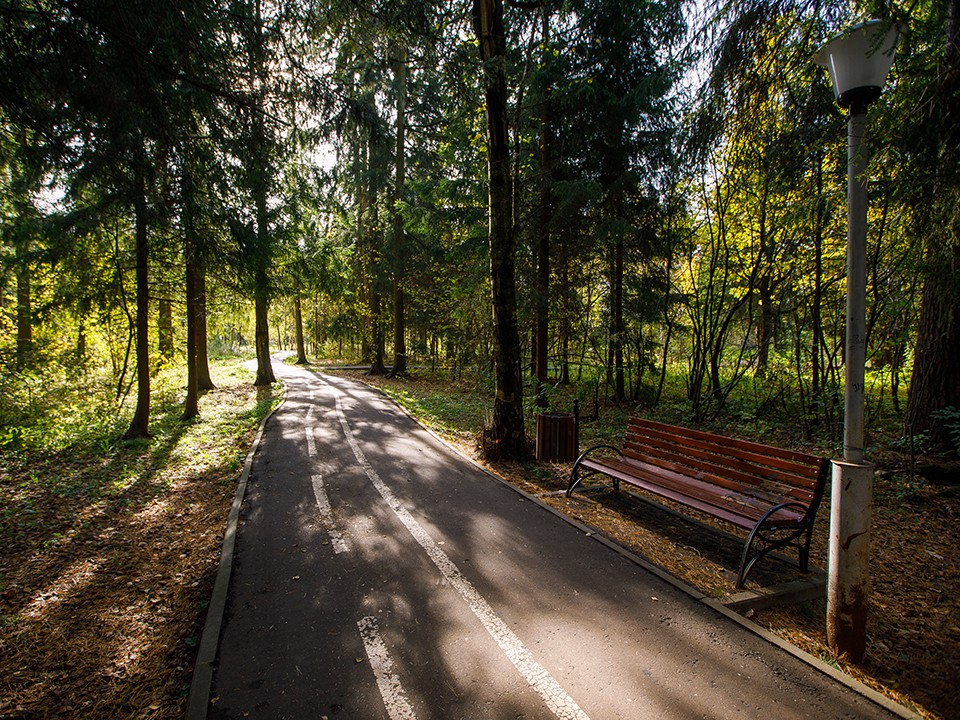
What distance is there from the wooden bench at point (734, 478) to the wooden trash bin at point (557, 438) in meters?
1.54

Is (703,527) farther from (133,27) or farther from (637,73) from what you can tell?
(637,73)

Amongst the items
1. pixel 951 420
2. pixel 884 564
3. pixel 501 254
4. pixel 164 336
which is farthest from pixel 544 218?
pixel 164 336

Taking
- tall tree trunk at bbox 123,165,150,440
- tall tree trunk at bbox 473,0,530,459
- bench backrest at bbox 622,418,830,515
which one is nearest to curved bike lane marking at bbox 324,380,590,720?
tall tree trunk at bbox 473,0,530,459

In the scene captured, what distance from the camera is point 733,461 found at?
504 cm

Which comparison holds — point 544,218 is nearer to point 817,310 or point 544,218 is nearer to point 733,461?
point 817,310

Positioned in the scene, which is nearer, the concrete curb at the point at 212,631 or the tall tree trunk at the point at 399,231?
the concrete curb at the point at 212,631

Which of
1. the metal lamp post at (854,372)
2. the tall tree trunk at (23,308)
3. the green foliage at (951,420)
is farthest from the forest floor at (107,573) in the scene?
the green foliage at (951,420)

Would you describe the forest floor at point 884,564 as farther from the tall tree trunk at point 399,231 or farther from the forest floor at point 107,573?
the tall tree trunk at point 399,231

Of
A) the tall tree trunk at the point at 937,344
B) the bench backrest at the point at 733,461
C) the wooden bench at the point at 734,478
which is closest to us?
the wooden bench at the point at 734,478

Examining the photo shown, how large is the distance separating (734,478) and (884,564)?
1.59m

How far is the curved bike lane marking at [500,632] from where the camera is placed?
2697mm

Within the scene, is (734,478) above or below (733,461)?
below

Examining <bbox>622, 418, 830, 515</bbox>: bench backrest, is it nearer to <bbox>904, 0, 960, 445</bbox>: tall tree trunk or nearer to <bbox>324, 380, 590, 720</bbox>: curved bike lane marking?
<bbox>904, 0, 960, 445</bbox>: tall tree trunk

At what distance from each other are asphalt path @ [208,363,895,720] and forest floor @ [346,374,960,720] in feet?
1.17
